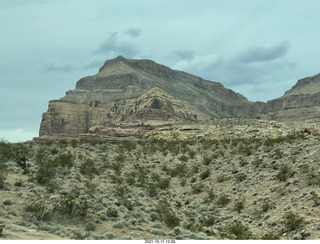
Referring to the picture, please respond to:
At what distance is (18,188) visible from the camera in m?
15.6

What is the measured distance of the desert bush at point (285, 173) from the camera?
17.5 meters

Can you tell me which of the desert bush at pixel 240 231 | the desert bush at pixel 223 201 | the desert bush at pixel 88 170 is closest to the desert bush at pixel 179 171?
the desert bush at pixel 88 170

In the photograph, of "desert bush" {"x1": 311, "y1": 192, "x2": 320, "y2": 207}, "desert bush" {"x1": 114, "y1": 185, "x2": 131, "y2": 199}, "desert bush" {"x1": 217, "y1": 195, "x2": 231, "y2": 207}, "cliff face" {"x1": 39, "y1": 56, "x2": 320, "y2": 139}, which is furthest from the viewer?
"cliff face" {"x1": 39, "y1": 56, "x2": 320, "y2": 139}

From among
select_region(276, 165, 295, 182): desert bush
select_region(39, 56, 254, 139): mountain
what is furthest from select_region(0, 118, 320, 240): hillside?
select_region(39, 56, 254, 139): mountain

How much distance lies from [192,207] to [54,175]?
8.08 m

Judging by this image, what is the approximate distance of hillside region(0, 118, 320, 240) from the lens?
485 inches

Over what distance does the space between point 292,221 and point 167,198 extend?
361 inches

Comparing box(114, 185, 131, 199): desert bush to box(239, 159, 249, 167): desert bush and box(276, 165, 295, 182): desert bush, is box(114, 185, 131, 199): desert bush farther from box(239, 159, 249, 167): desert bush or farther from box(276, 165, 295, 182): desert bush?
box(239, 159, 249, 167): desert bush

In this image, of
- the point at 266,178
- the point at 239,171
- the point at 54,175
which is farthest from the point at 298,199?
the point at 54,175

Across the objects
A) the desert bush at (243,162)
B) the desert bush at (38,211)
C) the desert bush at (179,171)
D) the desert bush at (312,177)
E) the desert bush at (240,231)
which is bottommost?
the desert bush at (240,231)

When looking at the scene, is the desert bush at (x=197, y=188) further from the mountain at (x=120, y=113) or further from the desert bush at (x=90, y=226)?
the mountain at (x=120, y=113)

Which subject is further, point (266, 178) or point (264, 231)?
point (266, 178)

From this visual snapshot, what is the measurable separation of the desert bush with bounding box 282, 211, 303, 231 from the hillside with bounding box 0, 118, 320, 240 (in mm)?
37

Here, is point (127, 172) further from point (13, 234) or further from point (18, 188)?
point (13, 234)
